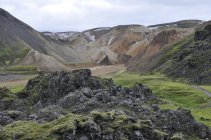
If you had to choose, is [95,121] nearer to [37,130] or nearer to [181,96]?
[37,130]

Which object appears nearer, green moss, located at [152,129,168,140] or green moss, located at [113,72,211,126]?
green moss, located at [152,129,168,140]

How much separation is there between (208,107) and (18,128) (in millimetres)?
68882

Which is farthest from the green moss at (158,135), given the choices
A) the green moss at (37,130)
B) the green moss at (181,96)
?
the green moss at (181,96)

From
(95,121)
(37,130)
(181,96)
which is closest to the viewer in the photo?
(37,130)

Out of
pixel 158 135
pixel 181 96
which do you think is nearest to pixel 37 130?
pixel 158 135

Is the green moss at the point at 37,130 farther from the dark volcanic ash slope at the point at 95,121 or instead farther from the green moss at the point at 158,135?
the green moss at the point at 158,135

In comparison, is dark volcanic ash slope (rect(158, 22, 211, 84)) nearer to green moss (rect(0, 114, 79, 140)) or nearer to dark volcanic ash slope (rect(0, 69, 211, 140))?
dark volcanic ash slope (rect(0, 69, 211, 140))

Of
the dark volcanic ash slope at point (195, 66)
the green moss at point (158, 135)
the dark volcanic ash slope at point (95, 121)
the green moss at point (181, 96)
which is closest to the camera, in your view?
the dark volcanic ash slope at point (95, 121)

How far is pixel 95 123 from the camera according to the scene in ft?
174

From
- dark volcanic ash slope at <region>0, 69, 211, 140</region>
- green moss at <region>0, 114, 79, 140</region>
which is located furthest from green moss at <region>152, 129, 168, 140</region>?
green moss at <region>0, 114, 79, 140</region>

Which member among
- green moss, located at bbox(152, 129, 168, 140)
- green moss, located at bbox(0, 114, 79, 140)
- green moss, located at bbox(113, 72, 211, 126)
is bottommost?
green moss, located at bbox(113, 72, 211, 126)

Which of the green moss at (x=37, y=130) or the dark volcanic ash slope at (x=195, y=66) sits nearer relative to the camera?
the green moss at (x=37, y=130)

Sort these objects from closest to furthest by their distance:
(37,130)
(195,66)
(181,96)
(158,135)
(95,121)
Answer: (37,130)
(95,121)
(158,135)
(181,96)
(195,66)

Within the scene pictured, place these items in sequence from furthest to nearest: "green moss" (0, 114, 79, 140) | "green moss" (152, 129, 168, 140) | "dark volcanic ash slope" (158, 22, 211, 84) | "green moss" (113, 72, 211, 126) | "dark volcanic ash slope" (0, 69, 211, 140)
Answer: "dark volcanic ash slope" (158, 22, 211, 84), "green moss" (113, 72, 211, 126), "green moss" (152, 129, 168, 140), "dark volcanic ash slope" (0, 69, 211, 140), "green moss" (0, 114, 79, 140)
